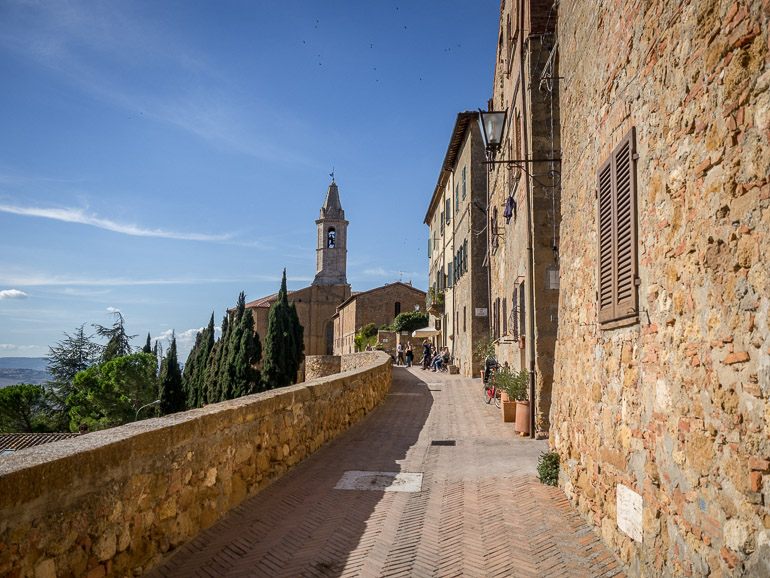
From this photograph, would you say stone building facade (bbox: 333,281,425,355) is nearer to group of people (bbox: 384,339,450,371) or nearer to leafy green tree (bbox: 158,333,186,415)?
group of people (bbox: 384,339,450,371)

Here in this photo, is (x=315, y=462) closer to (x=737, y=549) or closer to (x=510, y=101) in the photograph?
(x=737, y=549)

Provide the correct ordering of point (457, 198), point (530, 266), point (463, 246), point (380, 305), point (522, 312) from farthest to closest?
point (380, 305) < point (457, 198) < point (463, 246) < point (522, 312) < point (530, 266)

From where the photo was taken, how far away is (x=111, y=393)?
135ft

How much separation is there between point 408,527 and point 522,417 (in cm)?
525

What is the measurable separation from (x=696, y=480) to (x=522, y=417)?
7087mm

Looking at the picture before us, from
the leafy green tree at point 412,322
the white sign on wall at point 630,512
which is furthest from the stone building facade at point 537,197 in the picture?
the leafy green tree at point 412,322

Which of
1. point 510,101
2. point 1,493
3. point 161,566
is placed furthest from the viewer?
point 510,101

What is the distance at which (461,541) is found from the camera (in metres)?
4.84

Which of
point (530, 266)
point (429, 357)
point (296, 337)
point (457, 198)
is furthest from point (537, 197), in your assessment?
point (296, 337)

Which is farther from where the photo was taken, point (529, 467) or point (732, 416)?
point (529, 467)

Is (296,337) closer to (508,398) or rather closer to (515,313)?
(515,313)

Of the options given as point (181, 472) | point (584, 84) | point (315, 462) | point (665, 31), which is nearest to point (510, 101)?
point (584, 84)

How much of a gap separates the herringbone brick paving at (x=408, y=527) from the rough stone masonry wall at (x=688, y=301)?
0.51m

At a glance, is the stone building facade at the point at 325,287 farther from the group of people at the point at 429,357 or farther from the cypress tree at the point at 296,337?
the group of people at the point at 429,357
